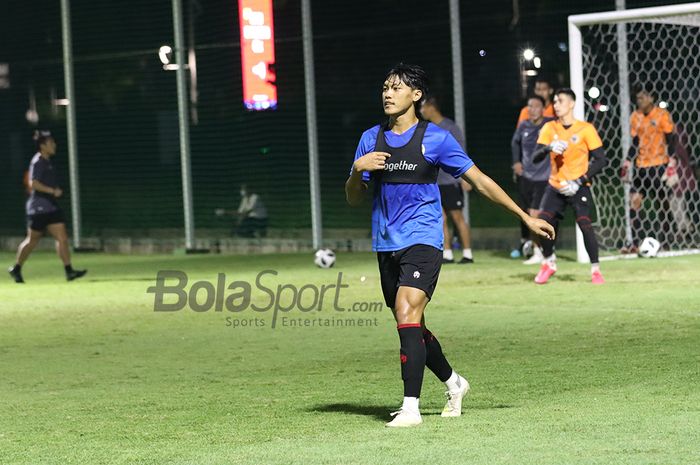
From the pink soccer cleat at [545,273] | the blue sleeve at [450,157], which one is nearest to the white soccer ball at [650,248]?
the pink soccer cleat at [545,273]

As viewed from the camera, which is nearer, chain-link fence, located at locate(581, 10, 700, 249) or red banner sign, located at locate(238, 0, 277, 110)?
chain-link fence, located at locate(581, 10, 700, 249)

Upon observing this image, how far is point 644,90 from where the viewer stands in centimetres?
1872

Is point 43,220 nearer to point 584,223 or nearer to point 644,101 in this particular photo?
point 584,223

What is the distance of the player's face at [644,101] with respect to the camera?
18219 mm

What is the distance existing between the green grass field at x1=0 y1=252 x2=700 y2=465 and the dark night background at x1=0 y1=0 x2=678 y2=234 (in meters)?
5.55

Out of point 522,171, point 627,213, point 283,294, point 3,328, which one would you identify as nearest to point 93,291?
point 283,294

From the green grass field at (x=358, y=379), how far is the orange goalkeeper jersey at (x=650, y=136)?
2.29 metres

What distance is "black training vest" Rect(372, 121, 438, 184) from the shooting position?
25.0 feet

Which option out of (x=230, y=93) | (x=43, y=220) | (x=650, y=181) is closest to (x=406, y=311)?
(x=650, y=181)

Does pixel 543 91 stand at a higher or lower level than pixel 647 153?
higher

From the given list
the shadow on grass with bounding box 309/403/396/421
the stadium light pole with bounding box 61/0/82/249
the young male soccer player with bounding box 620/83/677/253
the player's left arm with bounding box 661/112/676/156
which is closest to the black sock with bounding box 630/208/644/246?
the young male soccer player with bounding box 620/83/677/253

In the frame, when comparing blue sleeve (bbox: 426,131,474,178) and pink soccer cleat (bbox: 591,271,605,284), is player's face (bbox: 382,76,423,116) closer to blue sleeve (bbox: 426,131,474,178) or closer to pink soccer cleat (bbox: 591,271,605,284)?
blue sleeve (bbox: 426,131,474,178)

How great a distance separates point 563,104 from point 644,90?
396 cm

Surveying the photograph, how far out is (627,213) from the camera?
735 inches
